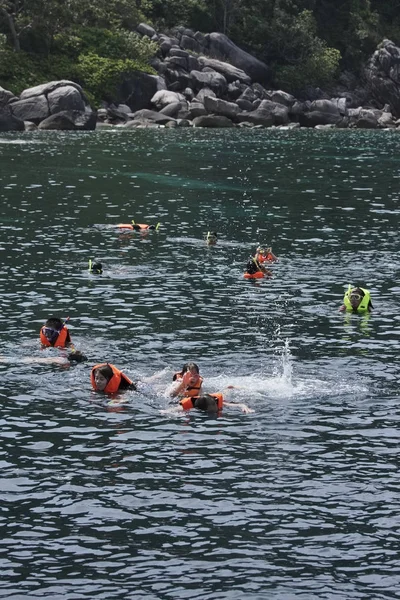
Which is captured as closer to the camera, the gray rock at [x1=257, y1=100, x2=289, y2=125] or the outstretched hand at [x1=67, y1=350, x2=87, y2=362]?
the outstretched hand at [x1=67, y1=350, x2=87, y2=362]

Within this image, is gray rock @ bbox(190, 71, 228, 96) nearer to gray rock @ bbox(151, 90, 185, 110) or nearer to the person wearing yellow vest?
gray rock @ bbox(151, 90, 185, 110)

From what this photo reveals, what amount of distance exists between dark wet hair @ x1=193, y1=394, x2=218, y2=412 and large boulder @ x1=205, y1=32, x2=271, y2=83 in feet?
376

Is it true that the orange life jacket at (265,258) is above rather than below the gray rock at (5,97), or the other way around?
below

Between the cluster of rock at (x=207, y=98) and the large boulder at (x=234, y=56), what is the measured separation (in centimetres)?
13

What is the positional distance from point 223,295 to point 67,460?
17468 millimetres

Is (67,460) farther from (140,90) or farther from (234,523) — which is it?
(140,90)

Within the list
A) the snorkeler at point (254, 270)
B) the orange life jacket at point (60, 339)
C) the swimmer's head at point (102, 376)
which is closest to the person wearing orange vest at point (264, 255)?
the snorkeler at point (254, 270)

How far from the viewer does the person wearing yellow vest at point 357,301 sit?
37188mm

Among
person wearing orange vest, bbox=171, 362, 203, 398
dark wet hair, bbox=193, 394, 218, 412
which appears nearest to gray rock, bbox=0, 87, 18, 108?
person wearing orange vest, bbox=171, 362, 203, 398

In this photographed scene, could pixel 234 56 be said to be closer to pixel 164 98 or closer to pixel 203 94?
pixel 203 94

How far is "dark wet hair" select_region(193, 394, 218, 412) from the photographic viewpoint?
89.5ft

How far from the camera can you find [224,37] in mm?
139000

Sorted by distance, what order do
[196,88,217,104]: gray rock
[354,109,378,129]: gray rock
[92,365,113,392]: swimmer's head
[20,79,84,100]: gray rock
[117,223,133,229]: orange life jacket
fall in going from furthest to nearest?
[354,109,378,129]: gray rock < [196,88,217,104]: gray rock < [20,79,84,100]: gray rock < [117,223,133,229]: orange life jacket < [92,365,113,392]: swimmer's head

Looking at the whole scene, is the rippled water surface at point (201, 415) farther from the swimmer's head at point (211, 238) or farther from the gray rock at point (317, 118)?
the gray rock at point (317, 118)
